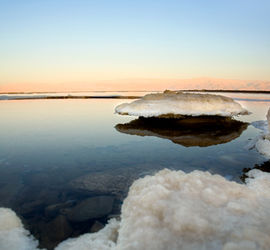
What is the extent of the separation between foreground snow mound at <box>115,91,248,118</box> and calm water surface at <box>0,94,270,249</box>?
1.20 meters

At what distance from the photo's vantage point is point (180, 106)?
10.6 m

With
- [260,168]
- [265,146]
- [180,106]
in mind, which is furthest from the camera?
[180,106]

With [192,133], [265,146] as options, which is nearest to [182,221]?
[265,146]

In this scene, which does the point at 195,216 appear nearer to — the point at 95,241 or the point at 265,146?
the point at 95,241

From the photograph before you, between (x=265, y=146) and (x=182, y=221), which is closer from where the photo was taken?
(x=182, y=221)

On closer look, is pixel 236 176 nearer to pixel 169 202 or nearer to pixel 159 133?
pixel 169 202

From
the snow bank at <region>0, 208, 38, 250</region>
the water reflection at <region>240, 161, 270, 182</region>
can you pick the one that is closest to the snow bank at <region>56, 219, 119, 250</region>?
the snow bank at <region>0, 208, 38, 250</region>

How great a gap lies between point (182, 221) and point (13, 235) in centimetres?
208

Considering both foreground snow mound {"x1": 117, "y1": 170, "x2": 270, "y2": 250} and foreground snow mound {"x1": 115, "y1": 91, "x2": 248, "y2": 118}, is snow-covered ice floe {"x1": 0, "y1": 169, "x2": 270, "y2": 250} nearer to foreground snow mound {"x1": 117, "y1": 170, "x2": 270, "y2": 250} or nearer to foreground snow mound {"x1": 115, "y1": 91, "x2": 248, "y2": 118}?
foreground snow mound {"x1": 117, "y1": 170, "x2": 270, "y2": 250}

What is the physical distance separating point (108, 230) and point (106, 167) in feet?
8.51

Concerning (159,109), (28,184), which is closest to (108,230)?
(28,184)

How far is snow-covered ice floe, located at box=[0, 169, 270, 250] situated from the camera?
6.19 ft

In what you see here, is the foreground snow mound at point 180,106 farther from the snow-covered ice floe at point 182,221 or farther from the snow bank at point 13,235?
the snow bank at point 13,235

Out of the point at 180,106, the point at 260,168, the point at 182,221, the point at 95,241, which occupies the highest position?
the point at 180,106
